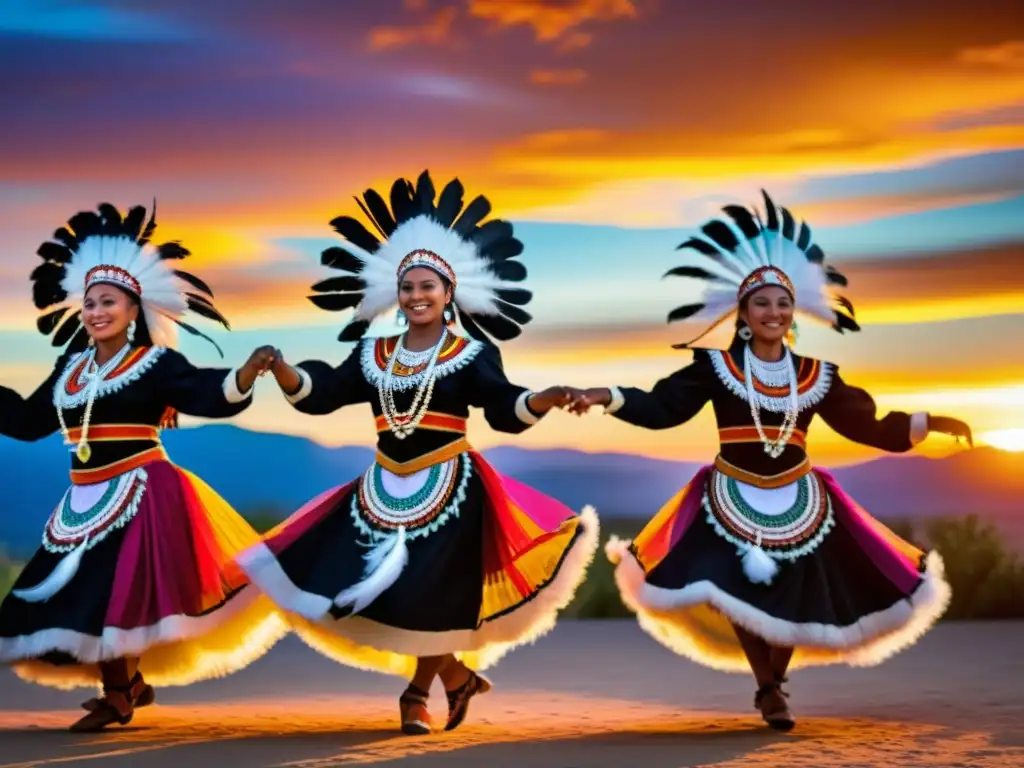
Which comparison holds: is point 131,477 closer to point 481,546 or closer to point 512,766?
point 481,546

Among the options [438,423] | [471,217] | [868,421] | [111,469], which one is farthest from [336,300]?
[868,421]

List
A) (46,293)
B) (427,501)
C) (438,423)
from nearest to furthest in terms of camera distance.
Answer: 1. (427,501)
2. (438,423)
3. (46,293)

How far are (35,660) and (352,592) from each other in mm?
1360

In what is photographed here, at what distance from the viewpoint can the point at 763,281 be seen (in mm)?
6824

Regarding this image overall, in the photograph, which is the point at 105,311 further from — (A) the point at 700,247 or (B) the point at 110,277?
(A) the point at 700,247

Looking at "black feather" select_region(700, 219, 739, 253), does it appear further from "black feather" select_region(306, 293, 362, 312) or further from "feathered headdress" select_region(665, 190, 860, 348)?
"black feather" select_region(306, 293, 362, 312)

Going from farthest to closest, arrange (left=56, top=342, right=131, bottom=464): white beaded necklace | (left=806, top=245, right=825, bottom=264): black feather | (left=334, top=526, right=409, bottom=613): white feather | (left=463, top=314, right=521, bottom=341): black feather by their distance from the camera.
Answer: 1. (left=806, top=245, right=825, bottom=264): black feather
2. (left=463, top=314, right=521, bottom=341): black feather
3. (left=56, top=342, right=131, bottom=464): white beaded necklace
4. (left=334, top=526, right=409, bottom=613): white feather

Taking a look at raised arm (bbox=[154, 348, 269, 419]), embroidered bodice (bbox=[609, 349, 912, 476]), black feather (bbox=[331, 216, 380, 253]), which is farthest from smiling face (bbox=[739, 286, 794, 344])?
raised arm (bbox=[154, 348, 269, 419])

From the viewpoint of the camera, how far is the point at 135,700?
6.72m

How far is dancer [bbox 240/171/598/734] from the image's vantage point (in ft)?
20.7

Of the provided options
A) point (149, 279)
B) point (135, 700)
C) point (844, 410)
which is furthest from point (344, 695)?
point (844, 410)

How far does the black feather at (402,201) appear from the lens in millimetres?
6930

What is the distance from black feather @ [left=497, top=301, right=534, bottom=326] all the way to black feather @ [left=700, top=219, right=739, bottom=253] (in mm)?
827

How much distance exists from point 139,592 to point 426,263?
169cm
